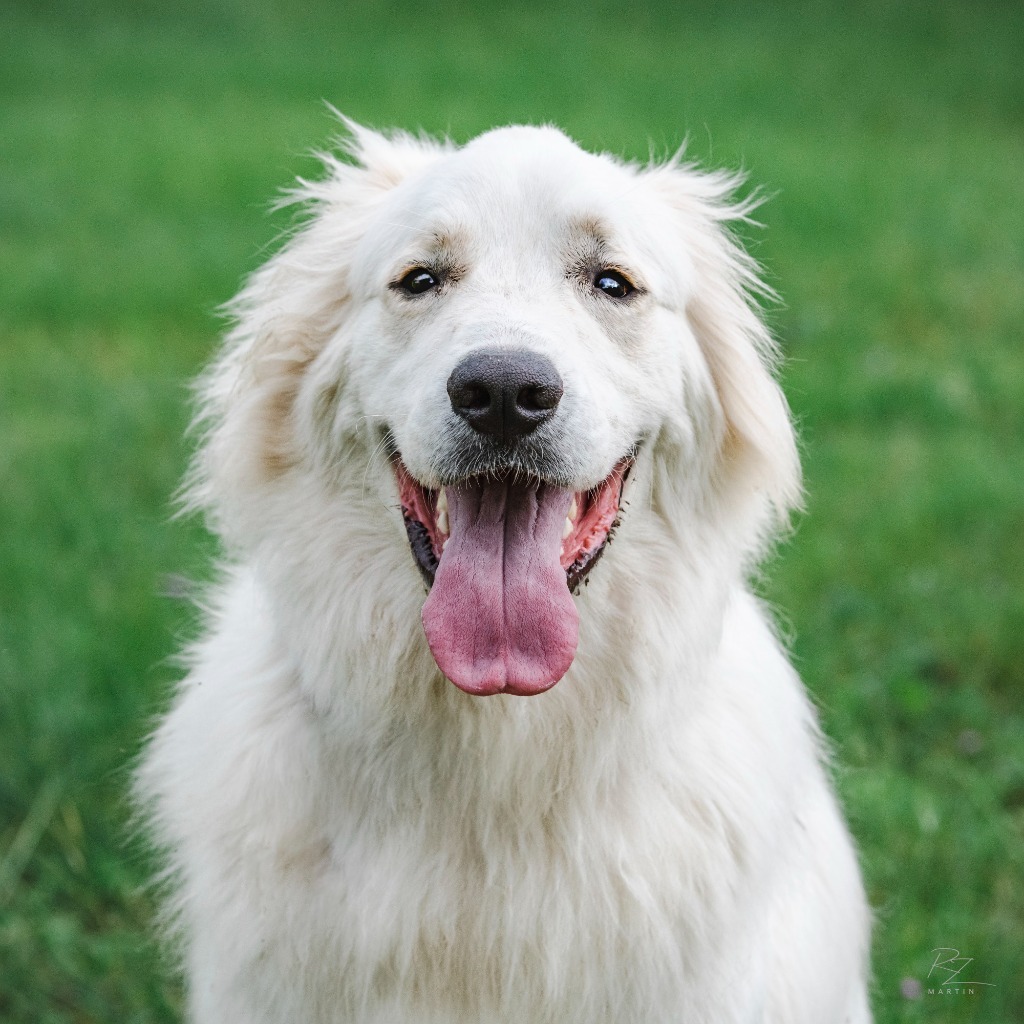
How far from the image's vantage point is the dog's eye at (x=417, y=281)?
2.80 m

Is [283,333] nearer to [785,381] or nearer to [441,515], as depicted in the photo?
[441,515]

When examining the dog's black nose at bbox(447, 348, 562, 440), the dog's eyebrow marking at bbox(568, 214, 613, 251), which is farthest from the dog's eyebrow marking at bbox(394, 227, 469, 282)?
the dog's black nose at bbox(447, 348, 562, 440)

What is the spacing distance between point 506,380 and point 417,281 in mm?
490

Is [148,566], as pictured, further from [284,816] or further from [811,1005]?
[811,1005]

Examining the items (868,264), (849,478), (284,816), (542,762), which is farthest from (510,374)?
(868,264)

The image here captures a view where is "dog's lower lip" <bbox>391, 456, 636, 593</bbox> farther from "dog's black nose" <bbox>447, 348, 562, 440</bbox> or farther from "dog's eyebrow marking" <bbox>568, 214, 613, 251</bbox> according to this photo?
"dog's eyebrow marking" <bbox>568, 214, 613, 251</bbox>

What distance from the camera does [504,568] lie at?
2600 millimetres

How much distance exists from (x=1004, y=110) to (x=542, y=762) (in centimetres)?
1529

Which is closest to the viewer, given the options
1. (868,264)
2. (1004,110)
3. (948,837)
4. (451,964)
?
(451,964)

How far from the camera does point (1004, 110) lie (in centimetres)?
1582

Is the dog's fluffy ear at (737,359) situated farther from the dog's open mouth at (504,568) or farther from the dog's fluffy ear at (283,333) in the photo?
the dog's fluffy ear at (283,333)

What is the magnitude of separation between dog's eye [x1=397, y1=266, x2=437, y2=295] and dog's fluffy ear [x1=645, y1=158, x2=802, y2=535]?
0.61 m

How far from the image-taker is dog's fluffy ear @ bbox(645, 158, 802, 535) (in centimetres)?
297

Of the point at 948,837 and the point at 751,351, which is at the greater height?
the point at 751,351
